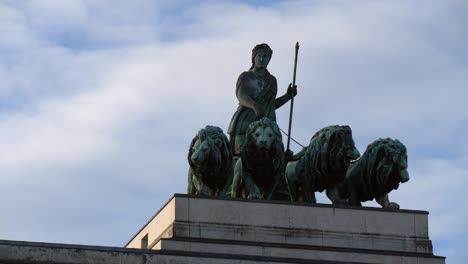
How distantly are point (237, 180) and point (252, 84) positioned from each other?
400 centimetres

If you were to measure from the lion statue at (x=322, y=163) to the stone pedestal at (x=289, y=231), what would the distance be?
53.5 inches

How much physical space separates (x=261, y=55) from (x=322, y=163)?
4472 mm

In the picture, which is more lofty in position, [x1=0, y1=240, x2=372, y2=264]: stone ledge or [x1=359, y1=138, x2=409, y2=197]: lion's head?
[x1=359, y1=138, x2=409, y2=197]: lion's head

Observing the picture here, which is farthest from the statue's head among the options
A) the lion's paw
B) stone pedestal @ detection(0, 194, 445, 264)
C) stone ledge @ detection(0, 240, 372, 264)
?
stone ledge @ detection(0, 240, 372, 264)

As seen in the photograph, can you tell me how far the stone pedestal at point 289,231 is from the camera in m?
62.0

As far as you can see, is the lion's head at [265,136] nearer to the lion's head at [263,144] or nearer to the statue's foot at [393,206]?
the lion's head at [263,144]

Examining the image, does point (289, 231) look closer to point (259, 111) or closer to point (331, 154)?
point (331, 154)

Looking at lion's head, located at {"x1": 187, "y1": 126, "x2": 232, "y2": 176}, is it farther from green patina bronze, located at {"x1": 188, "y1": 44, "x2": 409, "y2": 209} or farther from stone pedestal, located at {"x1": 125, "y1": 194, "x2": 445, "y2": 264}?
stone pedestal, located at {"x1": 125, "y1": 194, "x2": 445, "y2": 264}

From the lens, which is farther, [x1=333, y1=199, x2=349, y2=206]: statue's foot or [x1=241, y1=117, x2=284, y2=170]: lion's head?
[x1=333, y1=199, x2=349, y2=206]: statue's foot

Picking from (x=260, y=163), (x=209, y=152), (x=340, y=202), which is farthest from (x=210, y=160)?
(x=340, y=202)

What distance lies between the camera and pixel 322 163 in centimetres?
6494

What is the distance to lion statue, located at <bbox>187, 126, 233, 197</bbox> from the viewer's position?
63.6m

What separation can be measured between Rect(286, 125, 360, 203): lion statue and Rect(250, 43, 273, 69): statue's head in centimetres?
345

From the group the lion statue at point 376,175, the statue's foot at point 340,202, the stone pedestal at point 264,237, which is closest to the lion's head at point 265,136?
the stone pedestal at point 264,237
